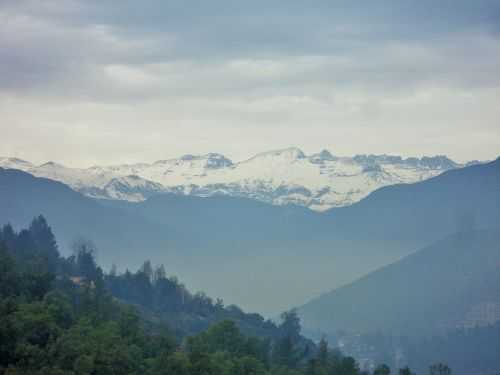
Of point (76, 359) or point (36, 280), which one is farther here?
point (36, 280)

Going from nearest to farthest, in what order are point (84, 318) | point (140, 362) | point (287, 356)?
point (140, 362) → point (84, 318) → point (287, 356)

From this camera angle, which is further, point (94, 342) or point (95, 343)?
point (94, 342)

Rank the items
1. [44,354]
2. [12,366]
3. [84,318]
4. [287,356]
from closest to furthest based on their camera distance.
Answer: [12,366] → [44,354] → [84,318] → [287,356]

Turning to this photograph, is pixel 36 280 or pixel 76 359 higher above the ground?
pixel 36 280

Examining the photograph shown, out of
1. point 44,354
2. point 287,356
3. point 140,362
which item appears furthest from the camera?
point 287,356

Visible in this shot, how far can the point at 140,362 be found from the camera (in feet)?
448

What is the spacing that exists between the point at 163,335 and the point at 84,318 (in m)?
14.6

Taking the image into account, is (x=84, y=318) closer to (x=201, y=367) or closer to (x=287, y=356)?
(x=201, y=367)

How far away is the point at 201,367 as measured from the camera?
448 feet

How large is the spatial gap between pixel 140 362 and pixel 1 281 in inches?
1456

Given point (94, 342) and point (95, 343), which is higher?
point (94, 342)

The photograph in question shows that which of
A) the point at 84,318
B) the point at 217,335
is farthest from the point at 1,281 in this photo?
the point at 217,335

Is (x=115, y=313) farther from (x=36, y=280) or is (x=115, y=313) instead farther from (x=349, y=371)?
(x=349, y=371)

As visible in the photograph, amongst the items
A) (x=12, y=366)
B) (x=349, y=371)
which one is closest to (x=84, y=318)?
(x=12, y=366)
